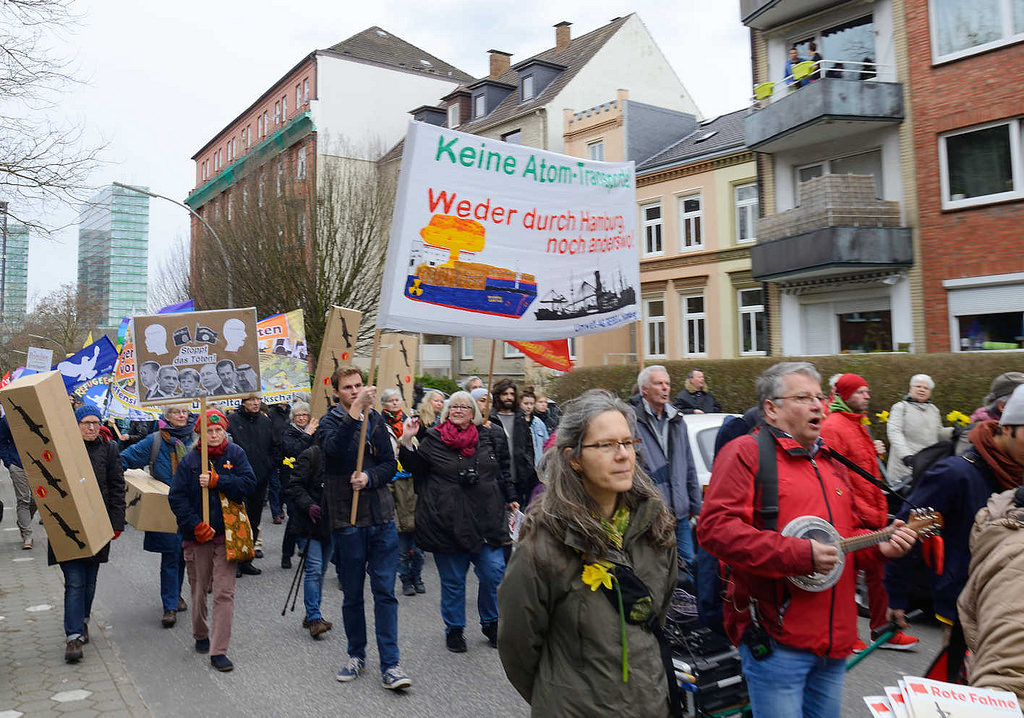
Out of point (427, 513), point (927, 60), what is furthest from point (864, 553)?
point (927, 60)

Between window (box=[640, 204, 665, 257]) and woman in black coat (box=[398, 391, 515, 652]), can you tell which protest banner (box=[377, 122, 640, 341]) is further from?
window (box=[640, 204, 665, 257])

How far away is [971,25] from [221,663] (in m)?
17.6

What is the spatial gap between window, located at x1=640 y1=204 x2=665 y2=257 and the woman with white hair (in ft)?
60.4

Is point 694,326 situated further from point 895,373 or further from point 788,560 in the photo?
point 788,560

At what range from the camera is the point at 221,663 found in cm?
588

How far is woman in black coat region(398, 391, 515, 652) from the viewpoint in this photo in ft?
20.4

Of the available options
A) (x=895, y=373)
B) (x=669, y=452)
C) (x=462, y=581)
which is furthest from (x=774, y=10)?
(x=462, y=581)

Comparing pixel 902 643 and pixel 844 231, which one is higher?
→ pixel 844 231

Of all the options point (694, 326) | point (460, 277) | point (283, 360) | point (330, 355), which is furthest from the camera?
point (694, 326)

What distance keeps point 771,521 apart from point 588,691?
99 cm

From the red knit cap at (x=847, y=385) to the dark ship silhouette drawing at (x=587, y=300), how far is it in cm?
235

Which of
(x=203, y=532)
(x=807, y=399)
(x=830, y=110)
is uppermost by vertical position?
(x=830, y=110)

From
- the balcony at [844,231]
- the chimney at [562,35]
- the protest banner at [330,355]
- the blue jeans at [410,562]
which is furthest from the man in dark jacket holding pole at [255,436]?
the chimney at [562,35]

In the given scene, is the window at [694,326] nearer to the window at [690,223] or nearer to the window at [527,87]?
the window at [690,223]
